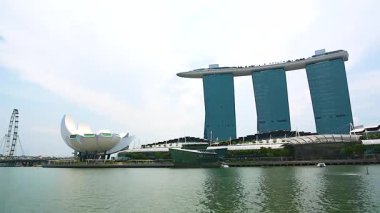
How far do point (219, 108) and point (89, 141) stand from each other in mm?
66782

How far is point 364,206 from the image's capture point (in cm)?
2341

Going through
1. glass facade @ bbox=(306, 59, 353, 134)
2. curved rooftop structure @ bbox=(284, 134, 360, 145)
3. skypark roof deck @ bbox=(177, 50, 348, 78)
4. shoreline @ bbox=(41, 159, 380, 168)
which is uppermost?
skypark roof deck @ bbox=(177, 50, 348, 78)

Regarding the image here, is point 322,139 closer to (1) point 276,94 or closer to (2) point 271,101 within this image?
(2) point 271,101

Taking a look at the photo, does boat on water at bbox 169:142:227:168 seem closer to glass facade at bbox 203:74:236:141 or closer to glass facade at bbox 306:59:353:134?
glass facade at bbox 306:59:353:134

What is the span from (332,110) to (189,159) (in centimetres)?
8574

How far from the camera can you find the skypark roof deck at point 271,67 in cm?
→ 16088

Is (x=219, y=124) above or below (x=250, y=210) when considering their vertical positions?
above

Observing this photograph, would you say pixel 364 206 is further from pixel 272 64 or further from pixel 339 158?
pixel 272 64

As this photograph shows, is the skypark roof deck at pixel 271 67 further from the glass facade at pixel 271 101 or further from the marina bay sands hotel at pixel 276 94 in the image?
the glass facade at pixel 271 101

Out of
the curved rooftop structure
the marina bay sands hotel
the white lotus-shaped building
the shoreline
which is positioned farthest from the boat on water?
the marina bay sands hotel

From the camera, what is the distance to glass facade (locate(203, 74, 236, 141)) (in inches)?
6949

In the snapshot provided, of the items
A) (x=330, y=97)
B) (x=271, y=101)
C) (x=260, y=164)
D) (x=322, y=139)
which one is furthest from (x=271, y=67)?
(x=260, y=164)

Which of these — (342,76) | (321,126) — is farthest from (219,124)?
(342,76)

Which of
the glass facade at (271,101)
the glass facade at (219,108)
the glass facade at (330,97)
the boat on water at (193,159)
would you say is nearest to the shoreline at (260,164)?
the boat on water at (193,159)
